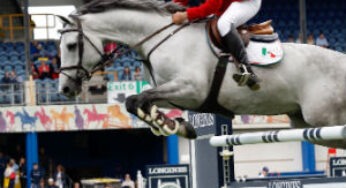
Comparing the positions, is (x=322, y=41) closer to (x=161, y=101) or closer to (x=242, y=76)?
(x=242, y=76)

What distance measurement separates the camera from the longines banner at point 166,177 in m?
10.4

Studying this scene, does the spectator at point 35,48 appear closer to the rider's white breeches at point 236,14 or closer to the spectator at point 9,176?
the spectator at point 9,176

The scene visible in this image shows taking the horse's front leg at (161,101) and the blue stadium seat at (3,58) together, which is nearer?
the horse's front leg at (161,101)

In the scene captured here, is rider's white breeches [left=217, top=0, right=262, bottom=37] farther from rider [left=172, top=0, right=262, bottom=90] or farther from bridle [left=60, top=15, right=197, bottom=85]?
bridle [left=60, top=15, right=197, bottom=85]


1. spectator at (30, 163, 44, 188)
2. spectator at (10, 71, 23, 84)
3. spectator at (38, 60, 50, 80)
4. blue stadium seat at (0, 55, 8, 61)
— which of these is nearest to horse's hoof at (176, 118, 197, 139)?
spectator at (30, 163, 44, 188)

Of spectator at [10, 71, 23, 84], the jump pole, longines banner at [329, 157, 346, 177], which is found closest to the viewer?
the jump pole

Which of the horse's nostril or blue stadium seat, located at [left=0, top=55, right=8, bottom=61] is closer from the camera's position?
the horse's nostril

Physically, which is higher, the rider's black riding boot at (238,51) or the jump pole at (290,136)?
the rider's black riding boot at (238,51)

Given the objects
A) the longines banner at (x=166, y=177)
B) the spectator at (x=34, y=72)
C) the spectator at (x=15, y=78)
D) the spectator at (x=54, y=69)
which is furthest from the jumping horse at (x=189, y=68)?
the spectator at (x=34, y=72)

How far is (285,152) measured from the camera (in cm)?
2247

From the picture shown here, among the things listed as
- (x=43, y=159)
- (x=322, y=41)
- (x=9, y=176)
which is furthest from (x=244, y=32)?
(x=322, y=41)

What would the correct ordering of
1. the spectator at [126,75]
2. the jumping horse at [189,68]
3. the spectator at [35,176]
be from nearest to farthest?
the jumping horse at [189,68]
the spectator at [35,176]
the spectator at [126,75]

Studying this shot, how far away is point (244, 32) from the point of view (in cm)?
611

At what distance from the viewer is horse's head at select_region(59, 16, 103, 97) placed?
606 centimetres
